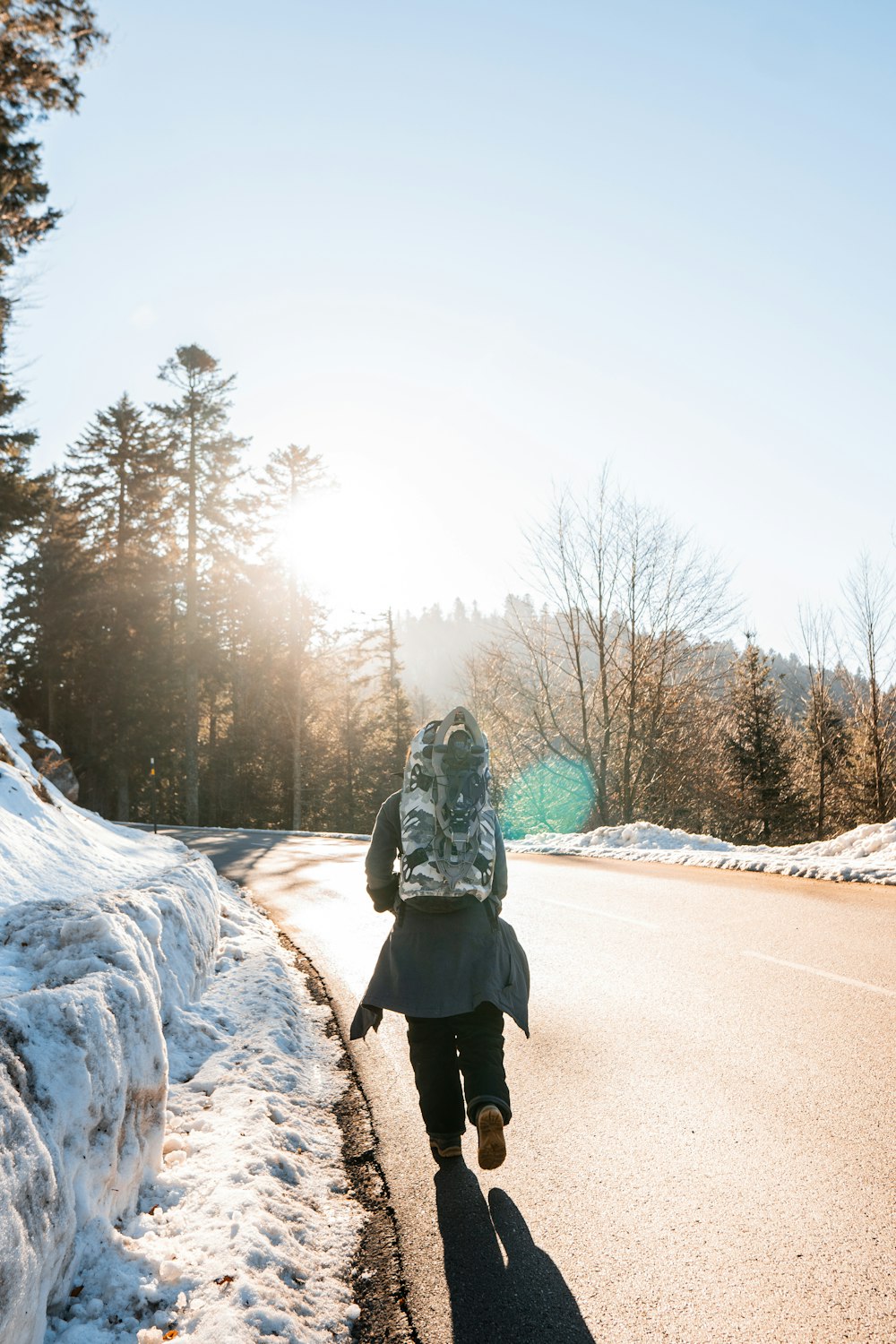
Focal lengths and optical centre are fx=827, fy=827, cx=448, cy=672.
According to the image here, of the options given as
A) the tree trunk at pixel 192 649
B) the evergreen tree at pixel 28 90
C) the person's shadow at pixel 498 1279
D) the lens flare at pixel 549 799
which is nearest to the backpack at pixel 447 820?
the person's shadow at pixel 498 1279

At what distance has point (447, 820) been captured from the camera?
3.55 meters

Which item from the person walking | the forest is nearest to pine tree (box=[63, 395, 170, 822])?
the forest

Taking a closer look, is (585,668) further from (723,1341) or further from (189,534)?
(723,1341)

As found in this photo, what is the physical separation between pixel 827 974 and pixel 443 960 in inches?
152

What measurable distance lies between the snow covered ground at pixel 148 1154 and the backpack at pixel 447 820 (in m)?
1.23

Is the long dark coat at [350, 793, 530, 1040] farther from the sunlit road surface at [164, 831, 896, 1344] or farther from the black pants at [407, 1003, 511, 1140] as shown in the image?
the sunlit road surface at [164, 831, 896, 1344]

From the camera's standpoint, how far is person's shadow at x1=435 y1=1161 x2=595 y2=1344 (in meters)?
2.47

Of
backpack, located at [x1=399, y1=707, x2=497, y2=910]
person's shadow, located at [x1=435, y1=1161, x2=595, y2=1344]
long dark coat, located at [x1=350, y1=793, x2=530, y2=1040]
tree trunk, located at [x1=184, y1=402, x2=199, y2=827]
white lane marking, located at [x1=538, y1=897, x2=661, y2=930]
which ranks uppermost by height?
tree trunk, located at [x1=184, y1=402, x2=199, y2=827]

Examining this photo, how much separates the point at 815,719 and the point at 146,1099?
3924cm

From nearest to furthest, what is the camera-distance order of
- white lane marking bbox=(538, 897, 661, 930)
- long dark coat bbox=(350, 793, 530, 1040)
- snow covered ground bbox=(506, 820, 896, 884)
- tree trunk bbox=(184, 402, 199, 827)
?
long dark coat bbox=(350, 793, 530, 1040) → white lane marking bbox=(538, 897, 661, 930) → snow covered ground bbox=(506, 820, 896, 884) → tree trunk bbox=(184, 402, 199, 827)

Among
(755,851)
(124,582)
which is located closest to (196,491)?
(124,582)

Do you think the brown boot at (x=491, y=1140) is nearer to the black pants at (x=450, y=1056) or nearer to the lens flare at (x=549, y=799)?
the black pants at (x=450, y=1056)

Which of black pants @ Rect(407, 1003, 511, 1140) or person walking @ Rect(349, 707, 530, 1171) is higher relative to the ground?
person walking @ Rect(349, 707, 530, 1171)

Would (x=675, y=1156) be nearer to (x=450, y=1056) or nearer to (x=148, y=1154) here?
(x=450, y=1056)
